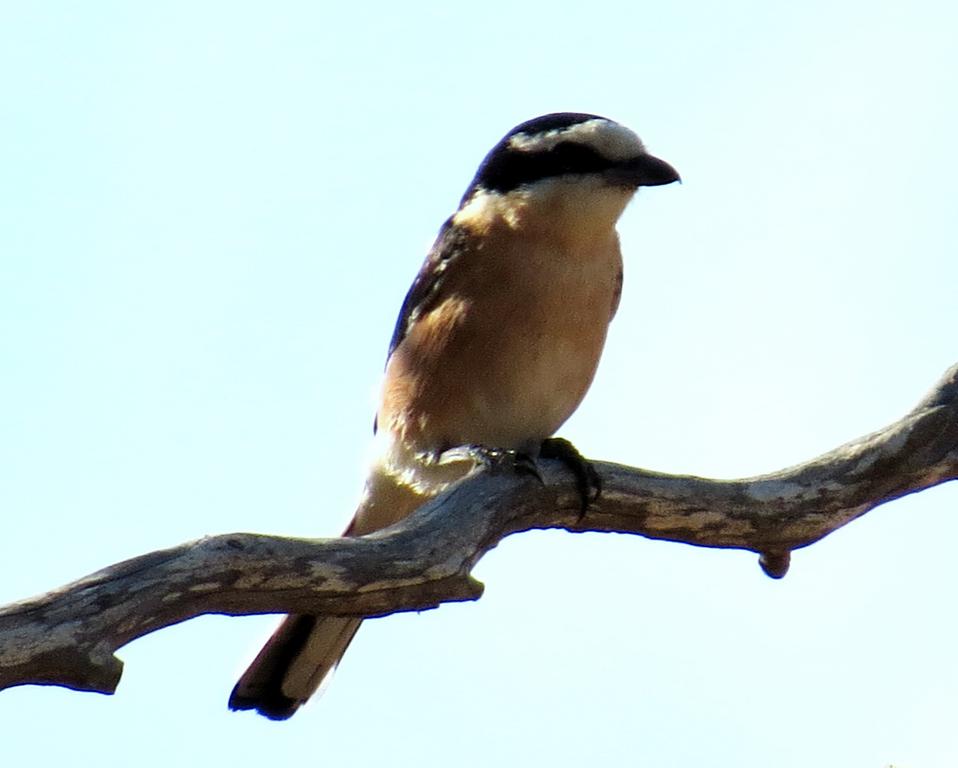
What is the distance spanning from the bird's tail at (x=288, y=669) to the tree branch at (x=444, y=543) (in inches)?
40.5

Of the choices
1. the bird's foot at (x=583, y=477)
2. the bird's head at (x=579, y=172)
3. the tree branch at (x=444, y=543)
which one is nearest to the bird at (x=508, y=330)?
the bird's head at (x=579, y=172)

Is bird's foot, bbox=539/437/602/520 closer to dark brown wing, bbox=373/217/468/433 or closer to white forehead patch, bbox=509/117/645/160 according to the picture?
dark brown wing, bbox=373/217/468/433

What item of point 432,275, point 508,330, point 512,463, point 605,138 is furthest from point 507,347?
point 605,138

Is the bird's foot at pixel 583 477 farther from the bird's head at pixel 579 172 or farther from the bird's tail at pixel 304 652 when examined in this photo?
the bird's head at pixel 579 172

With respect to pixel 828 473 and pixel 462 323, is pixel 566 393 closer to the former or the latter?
pixel 462 323

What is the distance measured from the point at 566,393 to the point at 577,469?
0.71m

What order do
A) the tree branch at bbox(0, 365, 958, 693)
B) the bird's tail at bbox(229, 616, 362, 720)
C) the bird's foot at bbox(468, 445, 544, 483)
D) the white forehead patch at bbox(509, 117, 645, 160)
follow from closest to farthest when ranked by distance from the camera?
the tree branch at bbox(0, 365, 958, 693) → the bird's foot at bbox(468, 445, 544, 483) → the bird's tail at bbox(229, 616, 362, 720) → the white forehead patch at bbox(509, 117, 645, 160)

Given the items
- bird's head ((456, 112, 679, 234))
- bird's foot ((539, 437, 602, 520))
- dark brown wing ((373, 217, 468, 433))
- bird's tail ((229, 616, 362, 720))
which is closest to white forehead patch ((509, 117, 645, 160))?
bird's head ((456, 112, 679, 234))

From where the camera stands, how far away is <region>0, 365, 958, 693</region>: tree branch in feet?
11.1

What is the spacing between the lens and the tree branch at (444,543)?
3396 mm

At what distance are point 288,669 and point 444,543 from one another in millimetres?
1460

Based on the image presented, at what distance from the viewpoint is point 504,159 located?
5.83 m

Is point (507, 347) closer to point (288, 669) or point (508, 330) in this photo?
point (508, 330)

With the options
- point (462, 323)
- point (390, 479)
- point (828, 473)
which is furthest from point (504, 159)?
point (828, 473)
